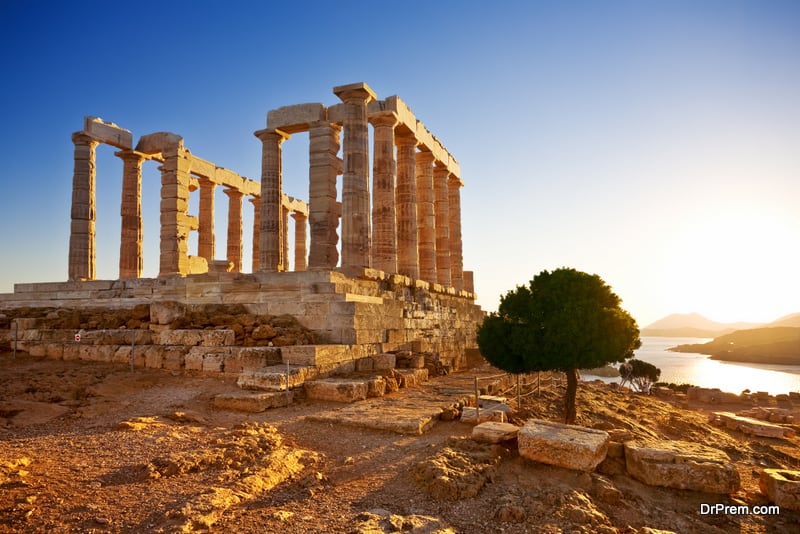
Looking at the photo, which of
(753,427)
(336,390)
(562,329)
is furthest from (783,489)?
(753,427)

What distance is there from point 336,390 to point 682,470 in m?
6.66

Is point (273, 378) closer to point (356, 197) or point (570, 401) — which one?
point (570, 401)

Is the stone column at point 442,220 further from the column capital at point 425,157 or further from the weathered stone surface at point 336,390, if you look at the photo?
the weathered stone surface at point 336,390

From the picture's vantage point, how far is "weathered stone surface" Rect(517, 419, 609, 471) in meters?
7.27

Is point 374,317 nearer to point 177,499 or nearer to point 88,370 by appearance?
point 88,370

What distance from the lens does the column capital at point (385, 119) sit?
2058 cm

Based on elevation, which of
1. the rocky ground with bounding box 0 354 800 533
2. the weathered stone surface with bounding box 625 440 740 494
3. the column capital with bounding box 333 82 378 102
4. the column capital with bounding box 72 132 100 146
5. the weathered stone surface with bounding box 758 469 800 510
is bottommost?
the weathered stone surface with bounding box 758 469 800 510

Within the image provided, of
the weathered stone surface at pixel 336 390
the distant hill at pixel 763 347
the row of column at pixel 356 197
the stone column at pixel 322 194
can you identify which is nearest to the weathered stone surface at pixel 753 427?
the row of column at pixel 356 197

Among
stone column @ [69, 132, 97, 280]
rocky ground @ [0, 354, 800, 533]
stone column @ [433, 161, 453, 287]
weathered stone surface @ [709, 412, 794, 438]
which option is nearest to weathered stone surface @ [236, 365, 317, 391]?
rocky ground @ [0, 354, 800, 533]

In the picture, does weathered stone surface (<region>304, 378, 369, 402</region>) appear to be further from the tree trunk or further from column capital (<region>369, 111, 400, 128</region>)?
column capital (<region>369, 111, 400, 128</region>)

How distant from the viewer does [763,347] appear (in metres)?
86.9

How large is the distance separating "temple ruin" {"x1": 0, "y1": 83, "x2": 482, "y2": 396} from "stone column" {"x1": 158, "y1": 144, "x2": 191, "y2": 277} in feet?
0.19

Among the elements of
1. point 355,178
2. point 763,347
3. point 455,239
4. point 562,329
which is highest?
point 355,178

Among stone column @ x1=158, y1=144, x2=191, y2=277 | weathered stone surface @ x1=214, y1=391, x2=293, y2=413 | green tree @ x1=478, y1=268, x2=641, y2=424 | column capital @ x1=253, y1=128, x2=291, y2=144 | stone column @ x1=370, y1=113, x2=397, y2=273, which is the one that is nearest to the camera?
weathered stone surface @ x1=214, y1=391, x2=293, y2=413
